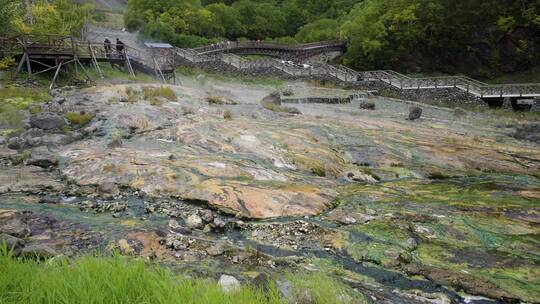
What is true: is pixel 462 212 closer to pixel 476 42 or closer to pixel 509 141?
pixel 509 141

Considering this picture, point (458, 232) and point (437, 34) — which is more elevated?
point (437, 34)

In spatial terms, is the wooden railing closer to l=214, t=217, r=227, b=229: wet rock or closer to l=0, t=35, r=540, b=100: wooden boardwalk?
l=0, t=35, r=540, b=100: wooden boardwalk

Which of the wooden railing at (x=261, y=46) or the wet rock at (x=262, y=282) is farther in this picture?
the wooden railing at (x=261, y=46)

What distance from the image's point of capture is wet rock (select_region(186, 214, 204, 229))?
8422 mm

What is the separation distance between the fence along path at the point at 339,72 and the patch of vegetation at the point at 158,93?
82.4 feet

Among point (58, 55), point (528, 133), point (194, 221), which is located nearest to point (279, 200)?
point (194, 221)

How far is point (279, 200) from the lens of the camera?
9.78 m

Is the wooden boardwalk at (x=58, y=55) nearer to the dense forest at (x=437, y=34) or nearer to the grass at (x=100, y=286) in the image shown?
the grass at (x=100, y=286)

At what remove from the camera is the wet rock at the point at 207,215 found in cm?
869

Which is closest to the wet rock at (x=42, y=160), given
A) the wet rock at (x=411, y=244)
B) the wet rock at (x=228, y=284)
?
the wet rock at (x=228, y=284)

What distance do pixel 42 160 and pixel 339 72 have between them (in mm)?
39689

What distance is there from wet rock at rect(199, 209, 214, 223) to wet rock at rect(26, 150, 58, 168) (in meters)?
5.40

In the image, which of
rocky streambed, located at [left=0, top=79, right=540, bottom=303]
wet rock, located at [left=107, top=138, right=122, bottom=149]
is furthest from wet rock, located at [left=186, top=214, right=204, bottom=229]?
wet rock, located at [left=107, top=138, right=122, bottom=149]

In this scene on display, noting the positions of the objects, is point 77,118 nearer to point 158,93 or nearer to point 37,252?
point 158,93
